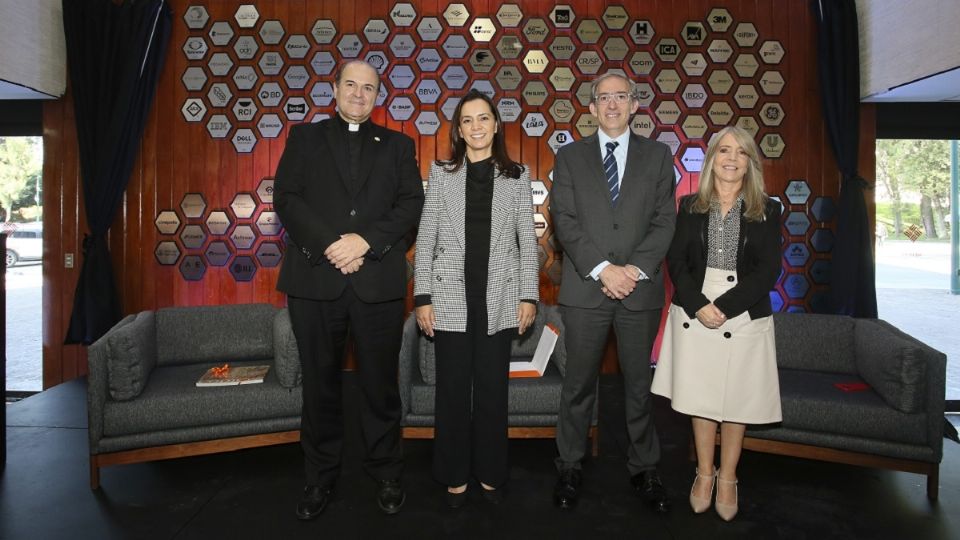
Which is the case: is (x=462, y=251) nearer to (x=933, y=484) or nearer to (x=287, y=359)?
(x=287, y=359)

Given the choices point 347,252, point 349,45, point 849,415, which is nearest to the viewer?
point 347,252

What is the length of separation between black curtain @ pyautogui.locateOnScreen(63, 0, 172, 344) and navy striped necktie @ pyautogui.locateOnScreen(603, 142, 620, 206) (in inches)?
142

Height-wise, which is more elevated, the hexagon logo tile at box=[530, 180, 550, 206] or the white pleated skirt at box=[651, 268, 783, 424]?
the hexagon logo tile at box=[530, 180, 550, 206]

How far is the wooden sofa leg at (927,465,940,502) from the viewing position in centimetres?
243

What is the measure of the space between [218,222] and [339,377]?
2622 mm

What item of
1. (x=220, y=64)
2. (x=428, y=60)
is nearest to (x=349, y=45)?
(x=428, y=60)

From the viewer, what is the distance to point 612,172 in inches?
92.2

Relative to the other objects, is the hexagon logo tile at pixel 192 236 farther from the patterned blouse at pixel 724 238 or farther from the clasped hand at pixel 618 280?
the patterned blouse at pixel 724 238

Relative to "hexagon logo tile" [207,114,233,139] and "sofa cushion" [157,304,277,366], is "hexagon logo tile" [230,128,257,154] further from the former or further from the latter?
"sofa cushion" [157,304,277,366]

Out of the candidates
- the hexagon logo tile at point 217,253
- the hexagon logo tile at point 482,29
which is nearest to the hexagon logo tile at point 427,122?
the hexagon logo tile at point 482,29

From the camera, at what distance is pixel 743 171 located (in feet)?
7.23

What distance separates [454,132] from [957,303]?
14.5 feet

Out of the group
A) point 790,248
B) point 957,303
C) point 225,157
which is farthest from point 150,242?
point 957,303

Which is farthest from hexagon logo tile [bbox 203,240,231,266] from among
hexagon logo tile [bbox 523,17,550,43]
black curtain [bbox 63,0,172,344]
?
hexagon logo tile [bbox 523,17,550,43]
